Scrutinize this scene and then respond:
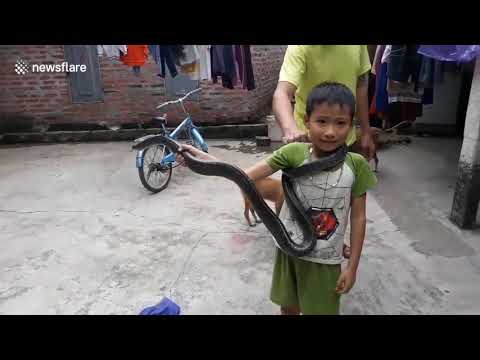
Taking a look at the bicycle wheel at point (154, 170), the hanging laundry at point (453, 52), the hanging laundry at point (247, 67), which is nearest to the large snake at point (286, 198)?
the hanging laundry at point (453, 52)

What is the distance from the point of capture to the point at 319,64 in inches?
78.2

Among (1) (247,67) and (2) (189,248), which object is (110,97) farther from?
(2) (189,248)

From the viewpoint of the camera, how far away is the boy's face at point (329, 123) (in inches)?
54.7

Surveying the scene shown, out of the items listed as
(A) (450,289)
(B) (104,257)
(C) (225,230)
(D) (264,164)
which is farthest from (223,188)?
(D) (264,164)

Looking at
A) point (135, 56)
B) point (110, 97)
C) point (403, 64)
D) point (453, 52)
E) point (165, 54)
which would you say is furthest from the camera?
point (110, 97)

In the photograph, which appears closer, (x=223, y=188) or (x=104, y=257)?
(x=104, y=257)

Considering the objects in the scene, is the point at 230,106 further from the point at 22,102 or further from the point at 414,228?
the point at 414,228

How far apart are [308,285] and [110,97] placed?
6962 millimetres

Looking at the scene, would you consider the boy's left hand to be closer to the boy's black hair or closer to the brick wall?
the boy's black hair

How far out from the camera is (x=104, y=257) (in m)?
Result: 3.21

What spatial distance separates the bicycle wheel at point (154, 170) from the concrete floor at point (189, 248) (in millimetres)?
136

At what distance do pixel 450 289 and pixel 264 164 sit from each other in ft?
6.04

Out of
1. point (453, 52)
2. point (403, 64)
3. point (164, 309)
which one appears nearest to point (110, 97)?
point (403, 64)

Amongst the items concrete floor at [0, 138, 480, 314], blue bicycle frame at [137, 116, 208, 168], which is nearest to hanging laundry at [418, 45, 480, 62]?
concrete floor at [0, 138, 480, 314]
